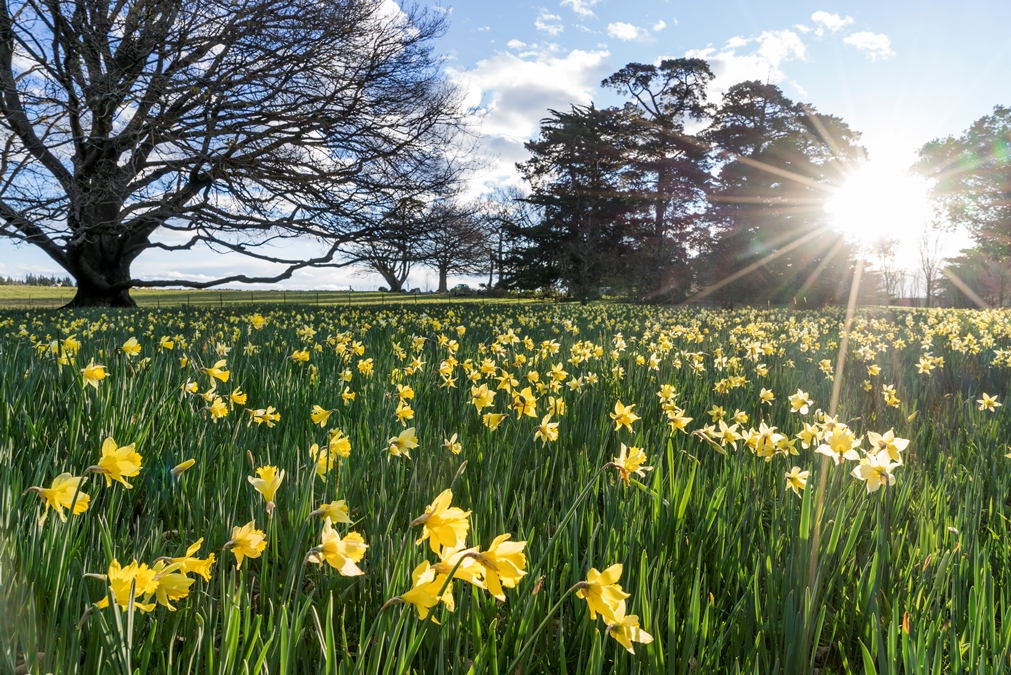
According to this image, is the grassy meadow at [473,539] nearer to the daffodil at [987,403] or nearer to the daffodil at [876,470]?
the daffodil at [876,470]

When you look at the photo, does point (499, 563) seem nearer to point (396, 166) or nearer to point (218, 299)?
point (396, 166)

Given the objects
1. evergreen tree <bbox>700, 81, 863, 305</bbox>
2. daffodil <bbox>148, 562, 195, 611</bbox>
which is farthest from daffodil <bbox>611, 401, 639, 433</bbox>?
evergreen tree <bbox>700, 81, 863, 305</bbox>

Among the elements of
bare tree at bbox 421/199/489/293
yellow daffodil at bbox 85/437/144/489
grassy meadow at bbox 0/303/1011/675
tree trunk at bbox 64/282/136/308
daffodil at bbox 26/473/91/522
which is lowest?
grassy meadow at bbox 0/303/1011/675

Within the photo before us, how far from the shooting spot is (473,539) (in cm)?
132

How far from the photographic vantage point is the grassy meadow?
0.86 meters

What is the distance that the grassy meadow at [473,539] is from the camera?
0.86m

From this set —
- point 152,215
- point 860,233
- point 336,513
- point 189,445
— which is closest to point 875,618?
point 336,513

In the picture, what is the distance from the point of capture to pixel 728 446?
2449 mm

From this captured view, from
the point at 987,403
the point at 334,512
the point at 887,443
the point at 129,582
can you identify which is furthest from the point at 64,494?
the point at 987,403

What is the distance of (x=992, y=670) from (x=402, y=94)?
1589 cm

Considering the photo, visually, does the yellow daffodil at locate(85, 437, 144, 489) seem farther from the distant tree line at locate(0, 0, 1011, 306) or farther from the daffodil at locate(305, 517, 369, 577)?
the distant tree line at locate(0, 0, 1011, 306)

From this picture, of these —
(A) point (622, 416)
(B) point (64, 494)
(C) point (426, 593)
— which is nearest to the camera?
(C) point (426, 593)

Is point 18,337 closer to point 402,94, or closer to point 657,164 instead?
point 402,94

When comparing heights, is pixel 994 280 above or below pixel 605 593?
above
